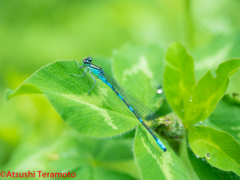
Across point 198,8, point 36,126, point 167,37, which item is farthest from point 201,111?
point 167,37

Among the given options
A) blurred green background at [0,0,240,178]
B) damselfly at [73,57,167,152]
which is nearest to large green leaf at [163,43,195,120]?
damselfly at [73,57,167,152]

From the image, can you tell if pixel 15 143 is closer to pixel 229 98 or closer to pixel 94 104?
pixel 94 104

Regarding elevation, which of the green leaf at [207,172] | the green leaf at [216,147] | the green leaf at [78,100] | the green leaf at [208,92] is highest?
the green leaf at [78,100]

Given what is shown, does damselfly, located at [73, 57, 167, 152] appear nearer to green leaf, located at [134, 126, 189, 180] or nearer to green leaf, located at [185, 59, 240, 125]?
green leaf, located at [134, 126, 189, 180]

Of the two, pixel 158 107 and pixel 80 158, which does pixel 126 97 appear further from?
pixel 80 158

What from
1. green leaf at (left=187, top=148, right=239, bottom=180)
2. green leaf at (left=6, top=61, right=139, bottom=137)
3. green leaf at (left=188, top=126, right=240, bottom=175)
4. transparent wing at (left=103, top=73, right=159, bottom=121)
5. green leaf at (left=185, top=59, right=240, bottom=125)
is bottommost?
green leaf at (left=187, top=148, right=239, bottom=180)

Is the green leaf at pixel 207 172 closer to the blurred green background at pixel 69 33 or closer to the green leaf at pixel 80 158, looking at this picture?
the green leaf at pixel 80 158

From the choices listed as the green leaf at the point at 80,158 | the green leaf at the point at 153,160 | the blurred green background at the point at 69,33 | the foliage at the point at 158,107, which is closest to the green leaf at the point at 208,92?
the foliage at the point at 158,107

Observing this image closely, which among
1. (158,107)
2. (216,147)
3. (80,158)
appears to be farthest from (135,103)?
(80,158)
